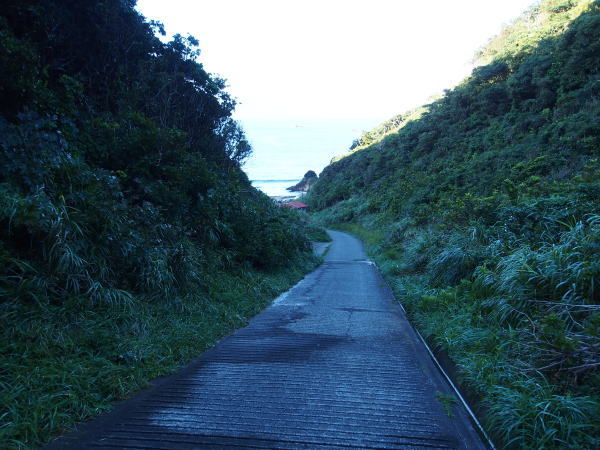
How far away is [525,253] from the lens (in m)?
6.26

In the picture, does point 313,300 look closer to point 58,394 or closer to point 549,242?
point 549,242

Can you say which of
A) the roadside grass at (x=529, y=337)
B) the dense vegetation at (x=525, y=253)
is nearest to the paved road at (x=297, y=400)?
the roadside grass at (x=529, y=337)

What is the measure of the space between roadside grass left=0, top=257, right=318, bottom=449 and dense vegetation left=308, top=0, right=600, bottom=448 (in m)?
3.41

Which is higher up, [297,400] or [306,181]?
[306,181]

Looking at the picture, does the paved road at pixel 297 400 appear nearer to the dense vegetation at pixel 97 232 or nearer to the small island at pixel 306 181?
the dense vegetation at pixel 97 232

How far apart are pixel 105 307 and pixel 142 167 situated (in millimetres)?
3823

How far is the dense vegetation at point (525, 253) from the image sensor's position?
11.6 feet

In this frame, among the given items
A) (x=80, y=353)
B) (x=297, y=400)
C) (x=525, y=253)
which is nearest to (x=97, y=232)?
(x=80, y=353)

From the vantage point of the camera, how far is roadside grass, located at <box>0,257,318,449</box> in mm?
3346

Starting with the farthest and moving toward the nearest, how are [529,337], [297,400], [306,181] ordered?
[306,181] < [529,337] < [297,400]

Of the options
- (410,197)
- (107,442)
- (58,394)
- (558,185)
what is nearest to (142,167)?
(58,394)

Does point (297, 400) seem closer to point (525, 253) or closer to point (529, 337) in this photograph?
point (529, 337)

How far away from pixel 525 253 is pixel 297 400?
14.2ft

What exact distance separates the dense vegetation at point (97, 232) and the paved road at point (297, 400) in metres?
0.42
